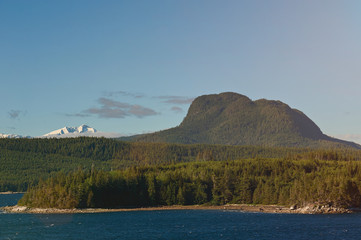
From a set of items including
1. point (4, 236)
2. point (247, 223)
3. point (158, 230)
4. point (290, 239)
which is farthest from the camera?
point (247, 223)

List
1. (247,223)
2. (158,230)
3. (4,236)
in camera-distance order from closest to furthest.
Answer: (4,236) → (158,230) → (247,223)

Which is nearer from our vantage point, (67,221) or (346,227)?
(346,227)

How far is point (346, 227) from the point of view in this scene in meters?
172

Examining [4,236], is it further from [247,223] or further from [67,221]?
[247,223]

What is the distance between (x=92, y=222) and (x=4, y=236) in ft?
133

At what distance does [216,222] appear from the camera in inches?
7549

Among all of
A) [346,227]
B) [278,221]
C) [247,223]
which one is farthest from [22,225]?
[346,227]

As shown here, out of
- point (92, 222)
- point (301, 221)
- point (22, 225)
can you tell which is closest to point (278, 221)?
Result: point (301, 221)

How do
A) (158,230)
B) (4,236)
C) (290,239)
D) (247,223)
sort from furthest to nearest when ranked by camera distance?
(247,223)
(158,230)
(4,236)
(290,239)

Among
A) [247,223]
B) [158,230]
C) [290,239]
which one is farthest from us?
[247,223]

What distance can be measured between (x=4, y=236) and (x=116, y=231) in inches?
1457

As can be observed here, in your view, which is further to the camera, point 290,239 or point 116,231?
point 116,231

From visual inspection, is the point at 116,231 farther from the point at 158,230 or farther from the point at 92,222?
the point at 92,222

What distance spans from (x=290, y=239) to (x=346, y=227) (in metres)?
33.3
